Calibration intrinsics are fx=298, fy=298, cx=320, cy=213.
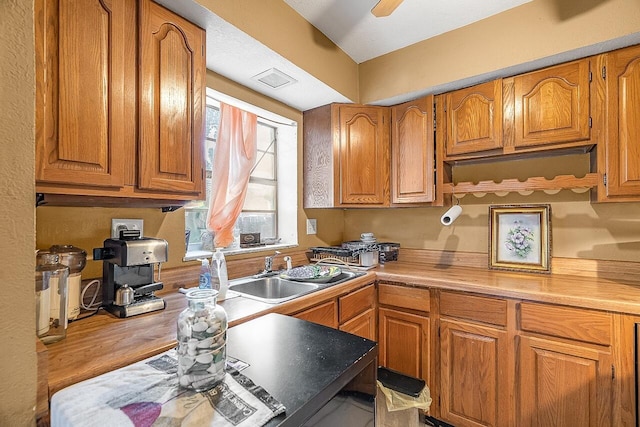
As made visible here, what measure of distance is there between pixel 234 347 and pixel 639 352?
1.73m

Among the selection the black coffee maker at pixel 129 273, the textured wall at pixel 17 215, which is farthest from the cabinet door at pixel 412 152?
the textured wall at pixel 17 215

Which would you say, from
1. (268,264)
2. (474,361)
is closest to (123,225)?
(268,264)

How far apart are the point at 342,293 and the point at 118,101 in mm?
1413

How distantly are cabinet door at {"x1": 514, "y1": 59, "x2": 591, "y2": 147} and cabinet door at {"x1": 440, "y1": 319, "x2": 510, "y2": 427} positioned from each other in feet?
3.87

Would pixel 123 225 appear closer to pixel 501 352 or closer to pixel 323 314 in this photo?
pixel 323 314

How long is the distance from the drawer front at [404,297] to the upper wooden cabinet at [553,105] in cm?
112

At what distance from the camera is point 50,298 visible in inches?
37.4

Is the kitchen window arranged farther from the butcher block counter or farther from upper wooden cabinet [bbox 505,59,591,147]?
upper wooden cabinet [bbox 505,59,591,147]

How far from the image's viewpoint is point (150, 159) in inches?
47.1

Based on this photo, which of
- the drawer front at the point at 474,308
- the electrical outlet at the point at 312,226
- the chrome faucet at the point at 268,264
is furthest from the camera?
the electrical outlet at the point at 312,226

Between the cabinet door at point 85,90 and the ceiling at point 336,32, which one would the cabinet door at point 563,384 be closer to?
the ceiling at point 336,32

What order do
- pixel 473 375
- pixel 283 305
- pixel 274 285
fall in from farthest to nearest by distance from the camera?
1. pixel 274 285
2. pixel 473 375
3. pixel 283 305

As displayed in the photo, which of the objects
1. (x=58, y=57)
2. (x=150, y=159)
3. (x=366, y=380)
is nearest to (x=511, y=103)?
(x=366, y=380)

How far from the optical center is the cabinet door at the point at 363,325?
182 centimetres
